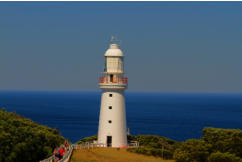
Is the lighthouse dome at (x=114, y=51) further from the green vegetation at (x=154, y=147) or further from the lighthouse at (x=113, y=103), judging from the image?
the green vegetation at (x=154, y=147)

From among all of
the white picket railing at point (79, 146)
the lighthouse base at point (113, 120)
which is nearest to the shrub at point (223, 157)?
the white picket railing at point (79, 146)

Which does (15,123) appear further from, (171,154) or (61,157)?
(171,154)

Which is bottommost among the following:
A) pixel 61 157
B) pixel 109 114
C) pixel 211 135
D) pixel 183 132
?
pixel 61 157

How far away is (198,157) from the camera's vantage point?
39.2m

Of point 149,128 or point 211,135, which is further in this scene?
point 149,128

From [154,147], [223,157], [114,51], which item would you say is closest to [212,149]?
[223,157]

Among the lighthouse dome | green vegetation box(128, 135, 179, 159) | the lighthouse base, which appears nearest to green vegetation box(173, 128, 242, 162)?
green vegetation box(128, 135, 179, 159)

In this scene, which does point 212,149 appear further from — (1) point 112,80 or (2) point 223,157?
(1) point 112,80

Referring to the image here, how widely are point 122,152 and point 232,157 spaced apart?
12353 millimetres

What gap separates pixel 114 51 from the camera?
159 ft

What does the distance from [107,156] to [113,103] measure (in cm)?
888

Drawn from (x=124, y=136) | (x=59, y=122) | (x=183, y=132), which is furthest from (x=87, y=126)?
(x=124, y=136)

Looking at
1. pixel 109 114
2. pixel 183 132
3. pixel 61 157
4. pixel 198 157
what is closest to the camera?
pixel 61 157

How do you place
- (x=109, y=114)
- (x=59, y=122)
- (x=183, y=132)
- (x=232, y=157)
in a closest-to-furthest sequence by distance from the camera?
1. (x=232, y=157)
2. (x=109, y=114)
3. (x=183, y=132)
4. (x=59, y=122)
